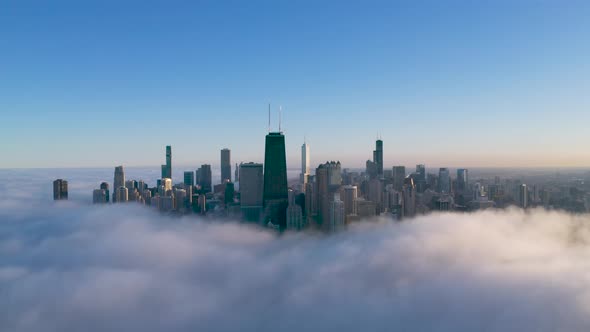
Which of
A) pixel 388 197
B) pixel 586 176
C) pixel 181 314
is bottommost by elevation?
pixel 181 314

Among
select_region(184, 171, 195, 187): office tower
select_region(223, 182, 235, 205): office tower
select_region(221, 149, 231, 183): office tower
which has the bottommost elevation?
select_region(223, 182, 235, 205): office tower

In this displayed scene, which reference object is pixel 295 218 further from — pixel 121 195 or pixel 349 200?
pixel 121 195

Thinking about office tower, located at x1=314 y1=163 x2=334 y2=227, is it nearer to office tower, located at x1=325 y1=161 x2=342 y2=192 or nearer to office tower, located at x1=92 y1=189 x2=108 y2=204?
office tower, located at x1=325 y1=161 x2=342 y2=192

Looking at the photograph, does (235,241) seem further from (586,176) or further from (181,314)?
(586,176)

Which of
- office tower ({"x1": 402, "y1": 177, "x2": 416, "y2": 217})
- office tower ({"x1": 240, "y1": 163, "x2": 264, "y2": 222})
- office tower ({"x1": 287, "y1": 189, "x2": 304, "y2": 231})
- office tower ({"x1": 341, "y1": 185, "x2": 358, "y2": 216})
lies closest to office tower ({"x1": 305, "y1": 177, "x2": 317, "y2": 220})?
office tower ({"x1": 287, "y1": 189, "x2": 304, "y2": 231})

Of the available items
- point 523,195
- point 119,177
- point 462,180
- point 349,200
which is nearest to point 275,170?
point 349,200

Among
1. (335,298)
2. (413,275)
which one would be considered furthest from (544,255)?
(335,298)
